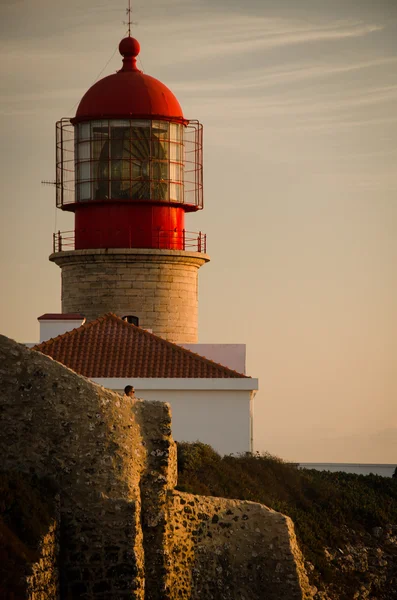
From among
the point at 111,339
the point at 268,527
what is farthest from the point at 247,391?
the point at 268,527

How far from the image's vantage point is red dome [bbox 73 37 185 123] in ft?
102

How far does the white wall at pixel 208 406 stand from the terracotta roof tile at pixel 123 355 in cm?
35

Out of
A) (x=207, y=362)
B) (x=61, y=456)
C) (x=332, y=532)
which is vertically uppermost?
(x=207, y=362)

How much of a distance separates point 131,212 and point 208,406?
7.30 metres

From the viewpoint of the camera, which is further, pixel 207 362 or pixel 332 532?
pixel 207 362

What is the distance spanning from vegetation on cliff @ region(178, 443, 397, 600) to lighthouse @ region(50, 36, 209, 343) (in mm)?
7565

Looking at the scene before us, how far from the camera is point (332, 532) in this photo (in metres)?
21.6

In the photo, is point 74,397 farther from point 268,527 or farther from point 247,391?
point 247,391

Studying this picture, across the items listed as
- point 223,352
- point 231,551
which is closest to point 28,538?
point 231,551

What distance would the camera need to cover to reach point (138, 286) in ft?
102

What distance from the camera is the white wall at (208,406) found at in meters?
25.4

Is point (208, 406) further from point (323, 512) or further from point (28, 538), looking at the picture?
point (28, 538)

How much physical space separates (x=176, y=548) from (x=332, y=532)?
708 cm

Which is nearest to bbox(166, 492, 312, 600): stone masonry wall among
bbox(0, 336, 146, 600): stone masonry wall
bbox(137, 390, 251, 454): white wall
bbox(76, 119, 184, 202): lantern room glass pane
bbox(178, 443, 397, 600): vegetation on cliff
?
bbox(0, 336, 146, 600): stone masonry wall
